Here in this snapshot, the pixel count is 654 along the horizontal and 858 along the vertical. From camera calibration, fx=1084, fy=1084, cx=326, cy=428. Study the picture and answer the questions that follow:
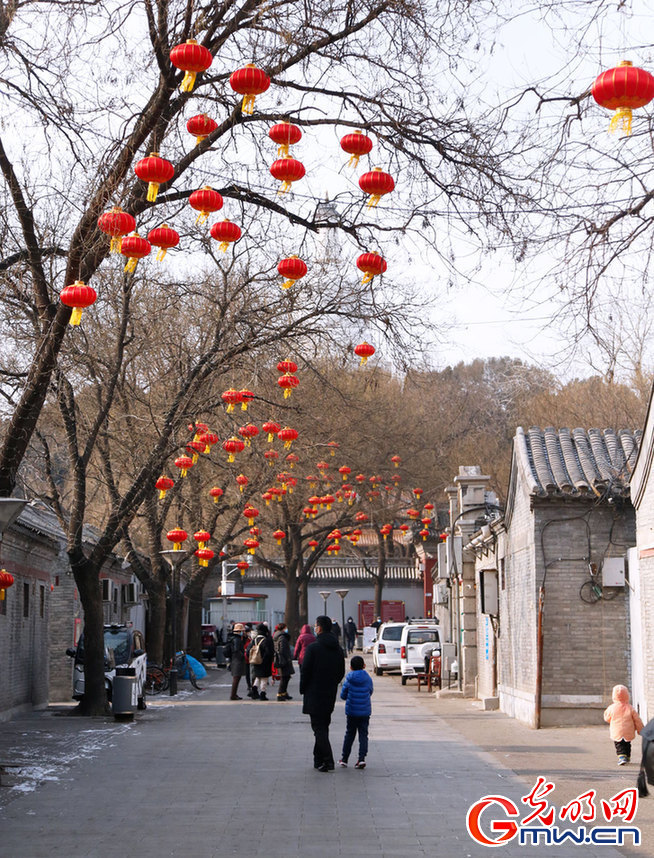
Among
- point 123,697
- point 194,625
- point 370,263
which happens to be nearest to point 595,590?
point 123,697

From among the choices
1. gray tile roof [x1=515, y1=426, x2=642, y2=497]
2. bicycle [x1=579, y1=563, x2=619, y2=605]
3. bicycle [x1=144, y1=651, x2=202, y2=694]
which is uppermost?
gray tile roof [x1=515, y1=426, x2=642, y2=497]

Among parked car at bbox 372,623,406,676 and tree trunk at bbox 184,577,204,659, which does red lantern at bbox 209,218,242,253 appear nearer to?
parked car at bbox 372,623,406,676

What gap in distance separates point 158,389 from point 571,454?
10.4 m

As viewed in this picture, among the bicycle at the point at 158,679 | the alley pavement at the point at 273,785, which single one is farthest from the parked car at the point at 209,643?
the alley pavement at the point at 273,785

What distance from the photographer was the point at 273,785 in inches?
479

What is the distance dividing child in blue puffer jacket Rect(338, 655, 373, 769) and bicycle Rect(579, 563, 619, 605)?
6291 millimetres

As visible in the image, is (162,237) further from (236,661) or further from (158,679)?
(158,679)

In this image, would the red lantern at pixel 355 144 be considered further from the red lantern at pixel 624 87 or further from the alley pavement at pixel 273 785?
the alley pavement at pixel 273 785

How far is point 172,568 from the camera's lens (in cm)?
3030

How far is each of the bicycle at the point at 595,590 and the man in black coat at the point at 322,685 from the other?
6.61 m

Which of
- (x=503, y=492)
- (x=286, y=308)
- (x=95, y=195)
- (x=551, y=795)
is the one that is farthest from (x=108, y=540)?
(x=503, y=492)

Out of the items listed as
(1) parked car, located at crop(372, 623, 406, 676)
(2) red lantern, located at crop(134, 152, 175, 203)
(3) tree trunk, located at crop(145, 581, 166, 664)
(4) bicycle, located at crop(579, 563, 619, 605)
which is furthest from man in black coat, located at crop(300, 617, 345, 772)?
(1) parked car, located at crop(372, 623, 406, 676)

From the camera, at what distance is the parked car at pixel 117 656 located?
23.3 metres

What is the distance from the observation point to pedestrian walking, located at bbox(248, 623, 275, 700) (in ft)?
83.4
